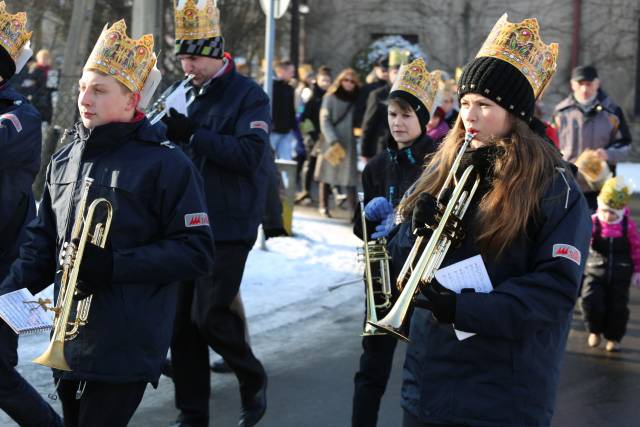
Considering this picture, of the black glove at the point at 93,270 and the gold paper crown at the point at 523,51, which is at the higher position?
Answer: the gold paper crown at the point at 523,51

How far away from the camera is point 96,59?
386 cm

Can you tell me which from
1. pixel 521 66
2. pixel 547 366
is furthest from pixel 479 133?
pixel 547 366

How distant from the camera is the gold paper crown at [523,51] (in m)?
3.43

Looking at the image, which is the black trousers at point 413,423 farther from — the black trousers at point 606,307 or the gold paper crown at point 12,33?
the black trousers at point 606,307

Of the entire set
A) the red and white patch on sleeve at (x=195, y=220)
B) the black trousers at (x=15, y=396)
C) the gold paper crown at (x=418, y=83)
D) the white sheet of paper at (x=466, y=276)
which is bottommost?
the black trousers at (x=15, y=396)

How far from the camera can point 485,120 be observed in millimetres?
3346

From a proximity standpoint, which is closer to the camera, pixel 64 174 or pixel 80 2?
pixel 64 174

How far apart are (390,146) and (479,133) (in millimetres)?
2098

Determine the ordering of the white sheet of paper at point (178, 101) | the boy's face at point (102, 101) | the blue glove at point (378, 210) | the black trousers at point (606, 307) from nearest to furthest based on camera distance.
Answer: the boy's face at point (102, 101) → the blue glove at point (378, 210) → the white sheet of paper at point (178, 101) → the black trousers at point (606, 307)


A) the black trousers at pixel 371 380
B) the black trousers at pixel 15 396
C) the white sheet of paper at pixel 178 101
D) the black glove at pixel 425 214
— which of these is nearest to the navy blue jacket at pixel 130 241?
the black trousers at pixel 15 396

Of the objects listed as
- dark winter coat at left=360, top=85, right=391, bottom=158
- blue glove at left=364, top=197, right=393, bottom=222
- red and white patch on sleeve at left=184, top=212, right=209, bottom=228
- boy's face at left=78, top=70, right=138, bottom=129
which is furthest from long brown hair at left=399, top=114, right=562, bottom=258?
dark winter coat at left=360, top=85, right=391, bottom=158

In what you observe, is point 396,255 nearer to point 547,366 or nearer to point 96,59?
point 547,366

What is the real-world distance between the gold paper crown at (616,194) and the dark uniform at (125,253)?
15.8 ft

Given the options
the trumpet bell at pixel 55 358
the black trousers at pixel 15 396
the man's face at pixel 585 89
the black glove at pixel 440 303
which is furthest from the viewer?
the man's face at pixel 585 89
